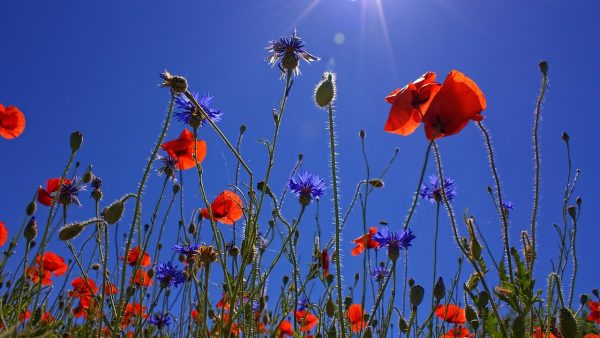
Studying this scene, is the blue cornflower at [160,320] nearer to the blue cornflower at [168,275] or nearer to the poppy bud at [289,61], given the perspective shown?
the blue cornflower at [168,275]

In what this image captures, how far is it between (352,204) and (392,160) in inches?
27.9

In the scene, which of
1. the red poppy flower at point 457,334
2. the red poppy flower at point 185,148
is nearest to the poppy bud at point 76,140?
the red poppy flower at point 185,148

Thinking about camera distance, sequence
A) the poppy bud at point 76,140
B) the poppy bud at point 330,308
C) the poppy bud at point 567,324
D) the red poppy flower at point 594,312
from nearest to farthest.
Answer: the poppy bud at point 567,324, the poppy bud at point 76,140, the poppy bud at point 330,308, the red poppy flower at point 594,312

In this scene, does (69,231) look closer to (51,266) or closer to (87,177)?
(87,177)

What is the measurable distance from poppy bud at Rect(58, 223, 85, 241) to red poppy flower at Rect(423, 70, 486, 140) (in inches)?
52.5

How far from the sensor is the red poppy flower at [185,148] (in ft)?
8.75

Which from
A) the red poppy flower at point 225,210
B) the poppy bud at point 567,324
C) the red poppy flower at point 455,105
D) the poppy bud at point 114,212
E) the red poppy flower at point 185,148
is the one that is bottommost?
the poppy bud at point 567,324

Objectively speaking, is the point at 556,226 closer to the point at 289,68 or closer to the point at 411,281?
the point at 411,281

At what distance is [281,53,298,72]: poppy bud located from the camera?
2.00m

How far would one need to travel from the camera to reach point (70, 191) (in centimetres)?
317

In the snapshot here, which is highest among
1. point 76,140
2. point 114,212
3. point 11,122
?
point 11,122

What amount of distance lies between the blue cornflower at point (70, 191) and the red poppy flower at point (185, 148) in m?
0.84

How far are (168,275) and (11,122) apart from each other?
7.02ft

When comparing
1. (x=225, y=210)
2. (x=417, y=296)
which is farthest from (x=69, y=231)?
(x=417, y=296)
